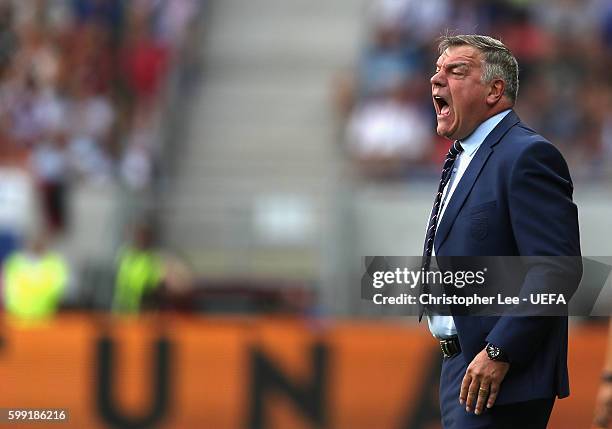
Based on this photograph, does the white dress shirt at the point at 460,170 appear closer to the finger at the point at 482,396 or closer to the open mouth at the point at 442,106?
the open mouth at the point at 442,106

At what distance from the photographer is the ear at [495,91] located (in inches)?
165

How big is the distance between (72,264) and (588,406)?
5306mm

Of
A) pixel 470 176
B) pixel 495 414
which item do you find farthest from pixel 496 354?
pixel 470 176

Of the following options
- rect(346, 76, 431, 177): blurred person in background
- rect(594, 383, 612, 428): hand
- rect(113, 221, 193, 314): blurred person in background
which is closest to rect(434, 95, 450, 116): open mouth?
rect(594, 383, 612, 428): hand

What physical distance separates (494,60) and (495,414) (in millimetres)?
1153

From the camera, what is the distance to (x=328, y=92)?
16047 millimetres

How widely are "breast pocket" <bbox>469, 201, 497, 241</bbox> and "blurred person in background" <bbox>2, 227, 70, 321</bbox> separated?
838 centimetres

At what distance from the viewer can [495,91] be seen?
166 inches

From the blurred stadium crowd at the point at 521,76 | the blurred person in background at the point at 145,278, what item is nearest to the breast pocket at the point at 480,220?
the blurred person in background at the point at 145,278

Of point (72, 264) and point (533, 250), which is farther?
point (72, 264)

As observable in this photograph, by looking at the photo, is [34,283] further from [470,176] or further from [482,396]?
[482,396]

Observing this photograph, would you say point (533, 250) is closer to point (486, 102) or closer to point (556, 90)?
point (486, 102)

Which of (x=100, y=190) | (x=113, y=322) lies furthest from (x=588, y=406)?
(x=100, y=190)

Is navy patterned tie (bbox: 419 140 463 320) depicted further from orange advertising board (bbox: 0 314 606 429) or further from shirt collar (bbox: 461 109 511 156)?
orange advertising board (bbox: 0 314 606 429)
